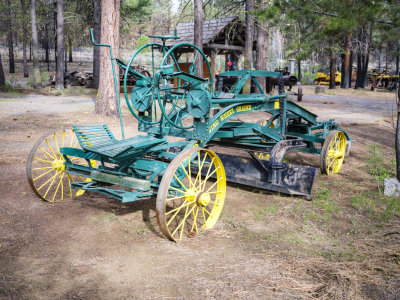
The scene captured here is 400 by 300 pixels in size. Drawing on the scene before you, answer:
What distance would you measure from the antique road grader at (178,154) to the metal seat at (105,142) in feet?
0.04

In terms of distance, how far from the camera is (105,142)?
15.7 ft

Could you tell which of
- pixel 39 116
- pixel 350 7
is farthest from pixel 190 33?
pixel 350 7

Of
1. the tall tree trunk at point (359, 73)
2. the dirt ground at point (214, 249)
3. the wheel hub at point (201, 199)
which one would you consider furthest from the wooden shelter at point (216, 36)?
the wheel hub at point (201, 199)

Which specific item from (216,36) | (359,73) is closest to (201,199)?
(216,36)

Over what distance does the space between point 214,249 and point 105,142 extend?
80.1 inches

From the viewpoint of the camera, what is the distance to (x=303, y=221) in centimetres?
492

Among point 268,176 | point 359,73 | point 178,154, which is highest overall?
point 359,73

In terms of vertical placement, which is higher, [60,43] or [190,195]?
[60,43]

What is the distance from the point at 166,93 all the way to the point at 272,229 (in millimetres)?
2464

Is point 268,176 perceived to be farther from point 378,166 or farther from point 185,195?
point 378,166

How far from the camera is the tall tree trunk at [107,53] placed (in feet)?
37.2

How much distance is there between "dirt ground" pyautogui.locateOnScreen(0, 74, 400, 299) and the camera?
10.5 ft

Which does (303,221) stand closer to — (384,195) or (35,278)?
(384,195)

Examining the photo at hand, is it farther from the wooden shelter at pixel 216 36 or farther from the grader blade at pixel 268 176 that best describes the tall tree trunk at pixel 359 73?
the grader blade at pixel 268 176
